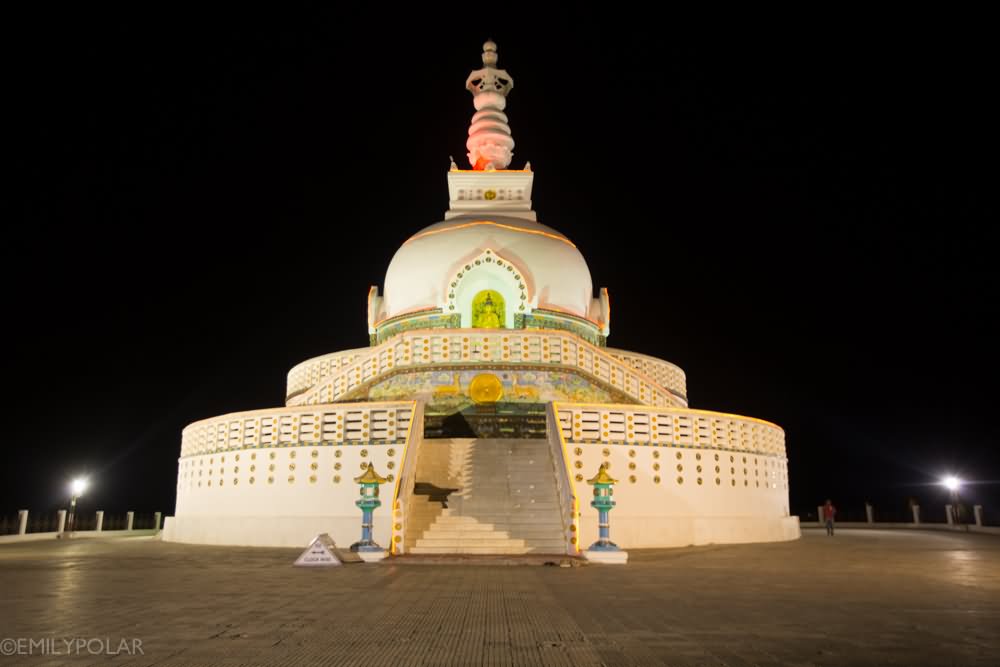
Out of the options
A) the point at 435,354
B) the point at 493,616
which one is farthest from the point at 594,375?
the point at 493,616

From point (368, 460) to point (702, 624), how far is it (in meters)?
10.6

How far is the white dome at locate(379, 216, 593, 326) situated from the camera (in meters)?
24.6

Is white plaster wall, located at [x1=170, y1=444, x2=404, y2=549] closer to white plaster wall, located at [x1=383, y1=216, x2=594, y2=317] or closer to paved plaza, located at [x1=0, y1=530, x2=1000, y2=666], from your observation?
paved plaza, located at [x1=0, y1=530, x2=1000, y2=666]

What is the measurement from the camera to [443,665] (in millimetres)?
4688

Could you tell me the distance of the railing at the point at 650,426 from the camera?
52.0 feet

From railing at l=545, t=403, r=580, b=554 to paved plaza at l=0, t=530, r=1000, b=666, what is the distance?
136 cm

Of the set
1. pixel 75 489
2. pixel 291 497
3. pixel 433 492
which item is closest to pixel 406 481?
pixel 433 492

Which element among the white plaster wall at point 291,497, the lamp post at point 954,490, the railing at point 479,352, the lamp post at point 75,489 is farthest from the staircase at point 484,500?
the lamp post at point 954,490

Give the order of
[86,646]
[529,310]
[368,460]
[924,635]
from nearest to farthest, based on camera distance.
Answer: [86,646] → [924,635] → [368,460] → [529,310]

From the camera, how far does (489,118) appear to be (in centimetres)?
3186

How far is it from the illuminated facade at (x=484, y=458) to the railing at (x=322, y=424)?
0.03 meters

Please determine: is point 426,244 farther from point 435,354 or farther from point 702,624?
point 702,624

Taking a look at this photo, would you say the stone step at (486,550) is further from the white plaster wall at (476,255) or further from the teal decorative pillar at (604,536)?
the white plaster wall at (476,255)

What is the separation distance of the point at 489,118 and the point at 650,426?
784 inches
